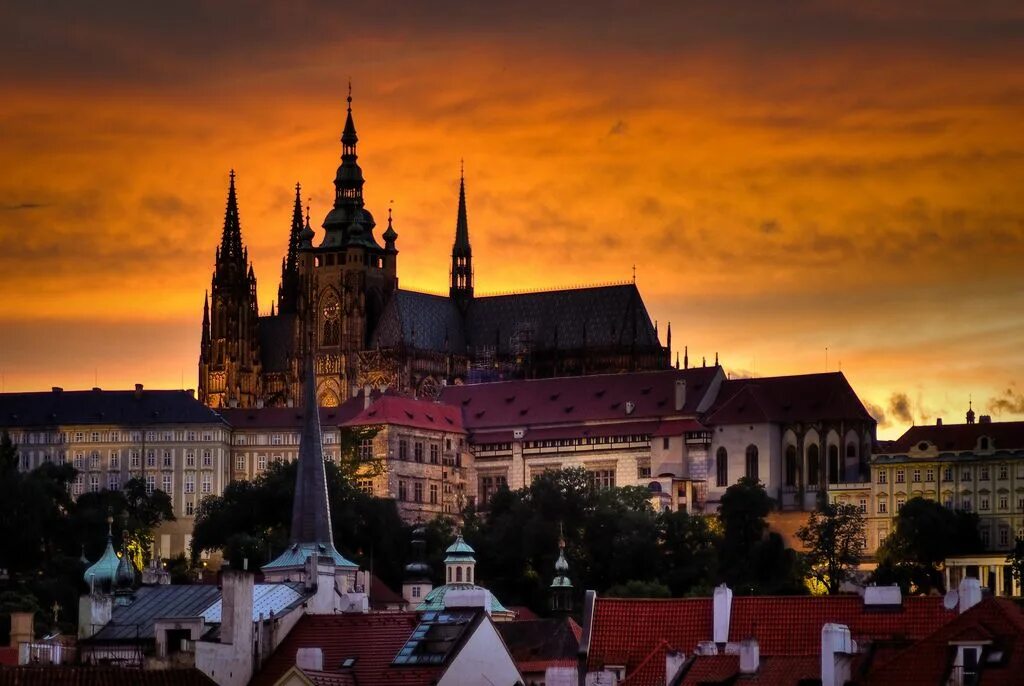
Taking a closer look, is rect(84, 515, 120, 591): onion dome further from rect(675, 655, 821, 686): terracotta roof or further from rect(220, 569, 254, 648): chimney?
rect(675, 655, 821, 686): terracotta roof

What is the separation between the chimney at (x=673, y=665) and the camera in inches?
2719

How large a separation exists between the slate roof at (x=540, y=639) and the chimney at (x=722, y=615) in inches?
1039

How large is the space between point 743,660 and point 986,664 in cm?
569

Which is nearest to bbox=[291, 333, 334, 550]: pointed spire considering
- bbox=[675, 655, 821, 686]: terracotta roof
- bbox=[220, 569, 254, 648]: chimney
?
bbox=[220, 569, 254, 648]: chimney

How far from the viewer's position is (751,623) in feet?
240

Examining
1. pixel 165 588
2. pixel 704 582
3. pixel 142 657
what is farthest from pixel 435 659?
pixel 704 582

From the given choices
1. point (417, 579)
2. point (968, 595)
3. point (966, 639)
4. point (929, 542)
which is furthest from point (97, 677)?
point (929, 542)

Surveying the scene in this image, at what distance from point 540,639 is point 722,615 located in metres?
37.7

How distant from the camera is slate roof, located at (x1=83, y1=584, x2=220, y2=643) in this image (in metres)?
89.9

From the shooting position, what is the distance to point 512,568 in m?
190

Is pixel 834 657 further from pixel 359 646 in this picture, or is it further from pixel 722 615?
pixel 359 646

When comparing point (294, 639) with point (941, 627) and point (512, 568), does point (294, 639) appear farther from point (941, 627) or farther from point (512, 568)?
point (512, 568)

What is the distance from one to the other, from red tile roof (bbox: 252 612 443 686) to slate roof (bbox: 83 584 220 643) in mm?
11863

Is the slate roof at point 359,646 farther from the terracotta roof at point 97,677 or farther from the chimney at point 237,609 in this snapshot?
the terracotta roof at point 97,677
